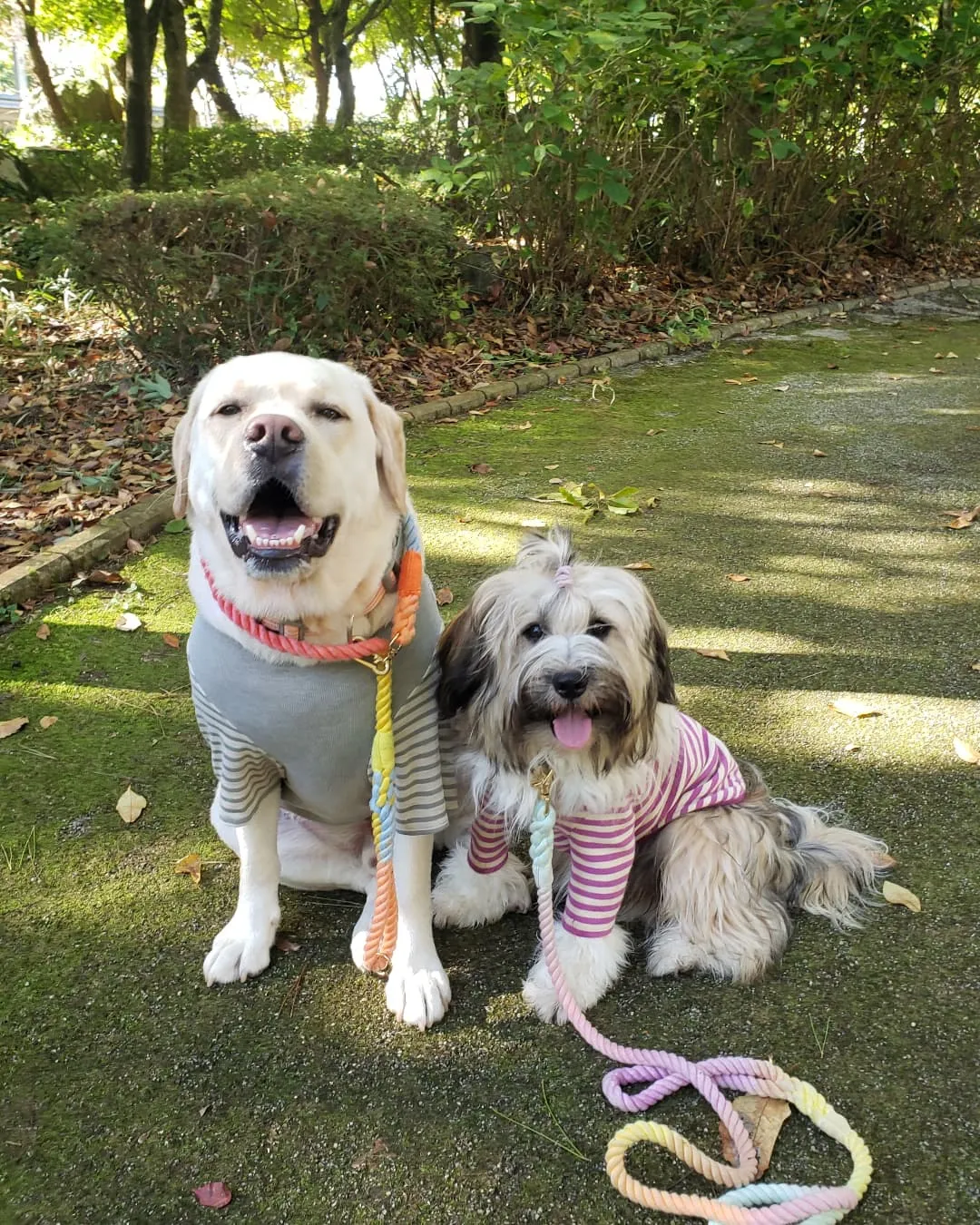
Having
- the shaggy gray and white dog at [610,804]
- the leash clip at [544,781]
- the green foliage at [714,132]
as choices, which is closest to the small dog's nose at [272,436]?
the shaggy gray and white dog at [610,804]

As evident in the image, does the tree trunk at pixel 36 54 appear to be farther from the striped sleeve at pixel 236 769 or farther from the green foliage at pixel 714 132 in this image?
the striped sleeve at pixel 236 769

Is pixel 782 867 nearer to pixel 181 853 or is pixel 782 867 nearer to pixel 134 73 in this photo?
pixel 181 853

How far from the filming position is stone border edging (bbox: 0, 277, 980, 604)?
4207 millimetres

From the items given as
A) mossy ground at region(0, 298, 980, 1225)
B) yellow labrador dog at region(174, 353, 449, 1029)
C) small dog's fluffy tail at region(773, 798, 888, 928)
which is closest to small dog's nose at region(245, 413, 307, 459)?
yellow labrador dog at region(174, 353, 449, 1029)

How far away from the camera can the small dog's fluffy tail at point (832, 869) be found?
8.01 feet

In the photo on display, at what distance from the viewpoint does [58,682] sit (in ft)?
11.6

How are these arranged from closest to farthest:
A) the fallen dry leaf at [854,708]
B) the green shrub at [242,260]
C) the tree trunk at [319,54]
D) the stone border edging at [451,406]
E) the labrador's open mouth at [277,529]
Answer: the labrador's open mouth at [277,529]
the fallen dry leaf at [854,708]
the stone border edging at [451,406]
the green shrub at [242,260]
the tree trunk at [319,54]

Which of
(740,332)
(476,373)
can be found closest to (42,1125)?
(476,373)

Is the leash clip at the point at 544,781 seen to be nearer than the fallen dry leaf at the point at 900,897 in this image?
Yes

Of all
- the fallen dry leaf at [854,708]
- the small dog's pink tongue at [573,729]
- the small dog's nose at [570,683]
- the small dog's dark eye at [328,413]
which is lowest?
the fallen dry leaf at [854,708]

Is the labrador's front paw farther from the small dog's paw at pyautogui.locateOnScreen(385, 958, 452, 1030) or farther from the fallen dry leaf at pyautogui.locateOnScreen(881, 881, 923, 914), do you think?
the fallen dry leaf at pyautogui.locateOnScreen(881, 881, 923, 914)

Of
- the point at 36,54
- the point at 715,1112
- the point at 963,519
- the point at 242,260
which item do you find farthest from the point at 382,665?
the point at 36,54

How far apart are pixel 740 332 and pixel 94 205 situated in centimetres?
599

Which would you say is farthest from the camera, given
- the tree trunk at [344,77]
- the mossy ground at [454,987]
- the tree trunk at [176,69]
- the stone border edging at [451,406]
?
the tree trunk at [344,77]
